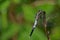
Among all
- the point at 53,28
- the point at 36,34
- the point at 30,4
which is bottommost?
the point at 53,28

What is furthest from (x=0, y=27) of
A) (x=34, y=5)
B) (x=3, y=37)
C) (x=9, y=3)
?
(x=34, y=5)

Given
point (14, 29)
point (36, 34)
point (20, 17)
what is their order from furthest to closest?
point (20, 17) < point (14, 29) < point (36, 34)

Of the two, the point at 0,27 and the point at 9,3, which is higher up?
the point at 9,3

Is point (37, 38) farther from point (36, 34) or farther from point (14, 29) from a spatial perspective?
point (14, 29)

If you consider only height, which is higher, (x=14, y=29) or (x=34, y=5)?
(x=34, y=5)

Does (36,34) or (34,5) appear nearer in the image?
(36,34)

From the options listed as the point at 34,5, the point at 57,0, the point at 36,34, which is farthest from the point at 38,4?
the point at 36,34

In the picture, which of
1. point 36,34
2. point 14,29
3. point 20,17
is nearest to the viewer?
point 36,34

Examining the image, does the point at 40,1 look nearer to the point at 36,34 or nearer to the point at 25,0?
the point at 25,0

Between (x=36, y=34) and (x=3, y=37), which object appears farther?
(x=3, y=37)
